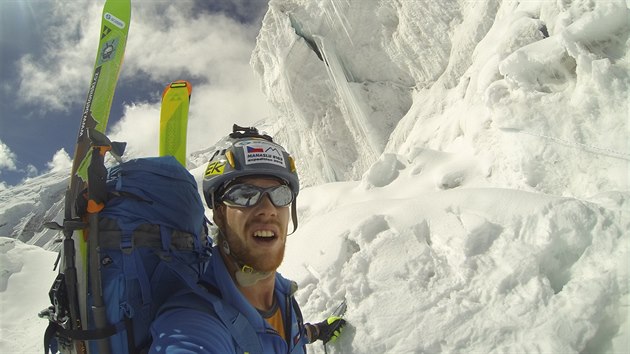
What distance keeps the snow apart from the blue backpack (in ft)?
9.14

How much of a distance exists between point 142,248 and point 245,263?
609 mm

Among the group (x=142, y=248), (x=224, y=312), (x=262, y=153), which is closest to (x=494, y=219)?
(x=262, y=153)

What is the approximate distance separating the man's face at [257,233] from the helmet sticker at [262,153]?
16cm

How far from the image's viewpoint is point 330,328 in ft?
14.2

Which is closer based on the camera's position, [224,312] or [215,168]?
[224,312]

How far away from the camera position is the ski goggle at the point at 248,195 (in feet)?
8.03

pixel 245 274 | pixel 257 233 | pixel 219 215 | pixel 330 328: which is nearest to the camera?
pixel 245 274

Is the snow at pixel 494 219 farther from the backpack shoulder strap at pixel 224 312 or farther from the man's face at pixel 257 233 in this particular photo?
the backpack shoulder strap at pixel 224 312

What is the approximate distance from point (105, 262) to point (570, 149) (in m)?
7.80

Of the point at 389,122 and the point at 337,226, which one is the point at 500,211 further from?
the point at 389,122

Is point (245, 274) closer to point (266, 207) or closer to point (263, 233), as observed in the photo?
point (263, 233)

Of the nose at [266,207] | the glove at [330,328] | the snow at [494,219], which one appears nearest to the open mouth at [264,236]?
the nose at [266,207]

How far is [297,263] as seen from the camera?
19.6 ft

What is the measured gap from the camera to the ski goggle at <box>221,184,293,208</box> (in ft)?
8.03
